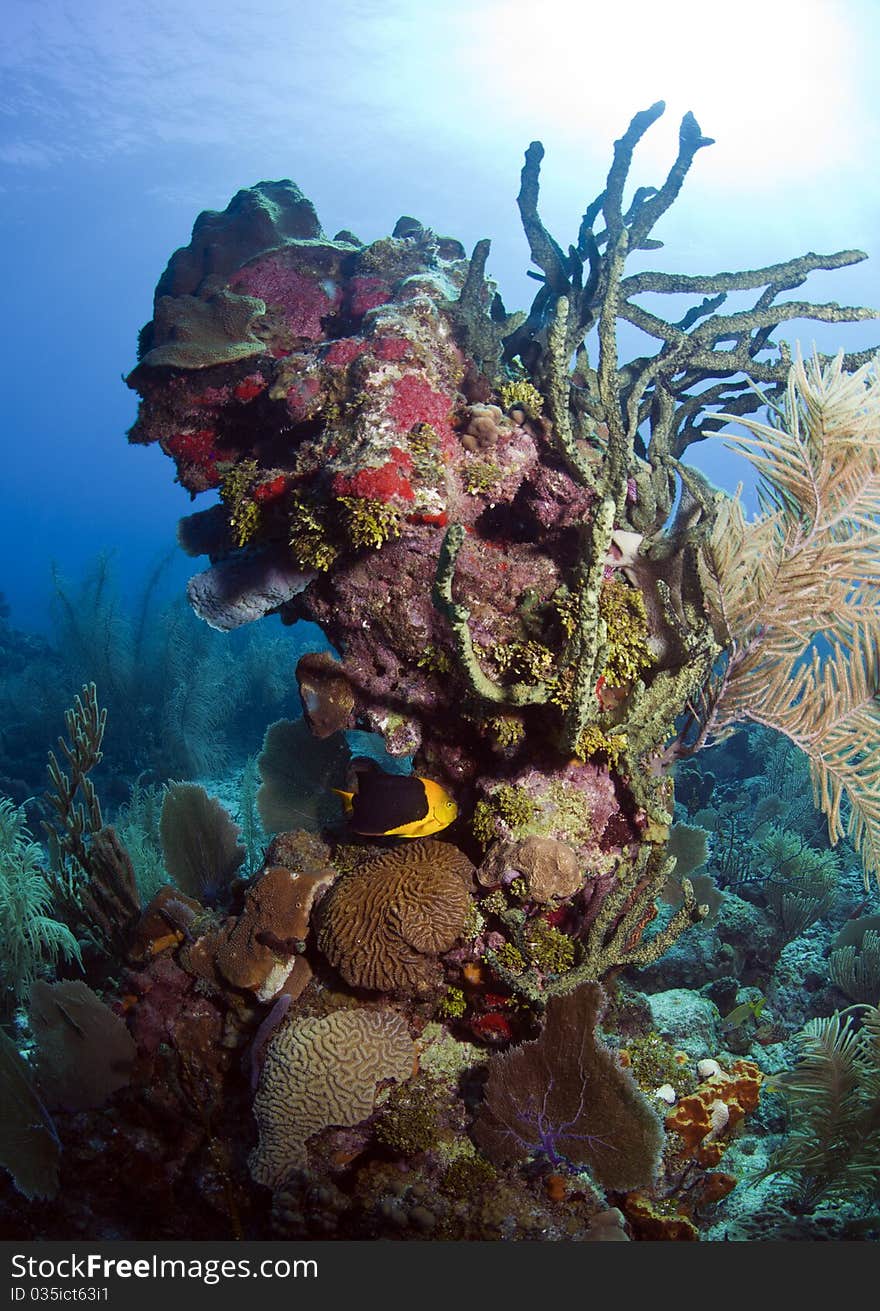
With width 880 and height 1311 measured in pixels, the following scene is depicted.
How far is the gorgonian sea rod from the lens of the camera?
293cm

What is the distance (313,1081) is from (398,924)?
2.50 ft

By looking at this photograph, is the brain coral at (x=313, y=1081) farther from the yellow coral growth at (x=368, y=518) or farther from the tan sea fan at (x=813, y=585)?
the yellow coral growth at (x=368, y=518)

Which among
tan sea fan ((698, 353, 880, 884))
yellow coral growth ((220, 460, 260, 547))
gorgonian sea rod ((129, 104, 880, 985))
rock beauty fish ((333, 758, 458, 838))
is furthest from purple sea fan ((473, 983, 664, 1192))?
yellow coral growth ((220, 460, 260, 547))

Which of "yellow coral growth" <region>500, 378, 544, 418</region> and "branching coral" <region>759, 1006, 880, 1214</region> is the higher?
"yellow coral growth" <region>500, 378, 544, 418</region>

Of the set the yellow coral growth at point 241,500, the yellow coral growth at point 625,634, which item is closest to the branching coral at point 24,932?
the yellow coral growth at point 241,500

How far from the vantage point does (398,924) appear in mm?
3070

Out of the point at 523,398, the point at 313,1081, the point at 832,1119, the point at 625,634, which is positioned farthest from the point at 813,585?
the point at 313,1081

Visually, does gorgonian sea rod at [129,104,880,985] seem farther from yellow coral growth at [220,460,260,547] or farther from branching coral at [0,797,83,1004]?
branching coral at [0,797,83,1004]

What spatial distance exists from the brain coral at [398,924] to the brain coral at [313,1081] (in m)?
0.25

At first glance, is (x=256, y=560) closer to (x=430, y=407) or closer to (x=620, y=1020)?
(x=430, y=407)

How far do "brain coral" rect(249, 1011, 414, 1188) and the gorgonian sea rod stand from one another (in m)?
0.73

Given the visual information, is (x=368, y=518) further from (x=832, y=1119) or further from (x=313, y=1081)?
(x=832, y=1119)

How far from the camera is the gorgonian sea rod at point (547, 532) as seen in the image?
9.62 feet

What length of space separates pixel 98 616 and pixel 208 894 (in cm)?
993
